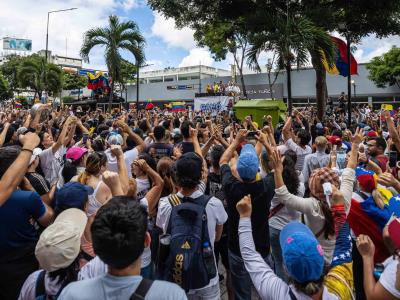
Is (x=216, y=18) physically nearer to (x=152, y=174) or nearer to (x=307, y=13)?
(x=307, y=13)

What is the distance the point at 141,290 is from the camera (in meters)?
1.48

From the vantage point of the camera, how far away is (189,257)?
8.21 feet

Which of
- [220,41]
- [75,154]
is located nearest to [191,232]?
[75,154]

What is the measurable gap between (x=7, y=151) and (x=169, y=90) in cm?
4247

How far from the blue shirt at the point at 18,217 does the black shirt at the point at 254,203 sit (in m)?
1.58

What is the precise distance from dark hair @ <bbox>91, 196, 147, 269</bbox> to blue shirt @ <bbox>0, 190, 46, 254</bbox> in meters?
1.23

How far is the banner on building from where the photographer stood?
63.4 feet

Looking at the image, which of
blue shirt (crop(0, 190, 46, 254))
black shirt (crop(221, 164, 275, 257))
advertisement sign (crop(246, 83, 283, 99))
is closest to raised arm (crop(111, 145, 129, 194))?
blue shirt (crop(0, 190, 46, 254))

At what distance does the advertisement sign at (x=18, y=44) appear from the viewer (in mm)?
88500

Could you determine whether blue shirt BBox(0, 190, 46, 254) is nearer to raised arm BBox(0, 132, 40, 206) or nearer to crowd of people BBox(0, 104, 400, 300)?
crowd of people BBox(0, 104, 400, 300)

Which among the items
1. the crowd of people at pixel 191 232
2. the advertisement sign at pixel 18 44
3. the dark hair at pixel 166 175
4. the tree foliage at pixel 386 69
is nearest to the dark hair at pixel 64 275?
the crowd of people at pixel 191 232

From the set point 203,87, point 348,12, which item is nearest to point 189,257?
point 348,12

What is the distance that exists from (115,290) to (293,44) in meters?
11.2

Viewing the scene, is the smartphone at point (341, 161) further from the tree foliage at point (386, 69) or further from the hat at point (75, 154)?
the tree foliage at point (386, 69)
